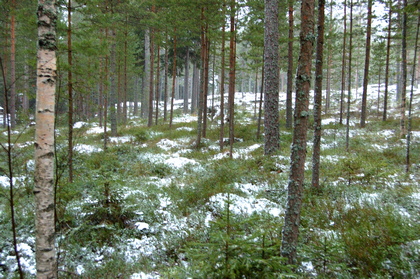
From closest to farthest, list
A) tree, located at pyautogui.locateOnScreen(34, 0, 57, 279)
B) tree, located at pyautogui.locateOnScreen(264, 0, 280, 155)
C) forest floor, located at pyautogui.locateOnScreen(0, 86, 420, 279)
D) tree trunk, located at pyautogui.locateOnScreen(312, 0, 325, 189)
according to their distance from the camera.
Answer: tree, located at pyautogui.locateOnScreen(34, 0, 57, 279) → forest floor, located at pyautogui.locateOnScreen(0, 86, 420, 279) → tree trunk, located at pyautogui.locateOnScreen(312, 0, 325, 189) → tree, located at pyautogui.locateOnScreen(264, 0, 280, 155)

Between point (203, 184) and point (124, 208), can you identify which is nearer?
point (124, 208)

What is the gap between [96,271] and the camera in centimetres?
354

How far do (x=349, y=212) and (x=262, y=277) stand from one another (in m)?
2.88

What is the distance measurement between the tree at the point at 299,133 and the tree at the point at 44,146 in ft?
9.28

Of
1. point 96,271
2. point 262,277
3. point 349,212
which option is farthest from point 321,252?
point 96,271

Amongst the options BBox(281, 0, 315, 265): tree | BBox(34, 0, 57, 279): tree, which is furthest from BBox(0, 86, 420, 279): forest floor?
BBox(34, 0, 57, 279): tree

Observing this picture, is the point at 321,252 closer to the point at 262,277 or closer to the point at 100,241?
the point at 262,277

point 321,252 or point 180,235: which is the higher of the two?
point 321,252

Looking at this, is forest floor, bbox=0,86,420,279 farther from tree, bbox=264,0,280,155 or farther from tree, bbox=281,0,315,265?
tree, bbox=264,0,280,155

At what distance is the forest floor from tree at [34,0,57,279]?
55 centimetres

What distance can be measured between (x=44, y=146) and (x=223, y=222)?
2.31 meters

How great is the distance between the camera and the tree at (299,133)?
117 inches

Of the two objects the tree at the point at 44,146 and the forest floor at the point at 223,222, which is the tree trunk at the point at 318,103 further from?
the tree at the point at 44,146

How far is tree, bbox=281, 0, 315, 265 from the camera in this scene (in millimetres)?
2964
